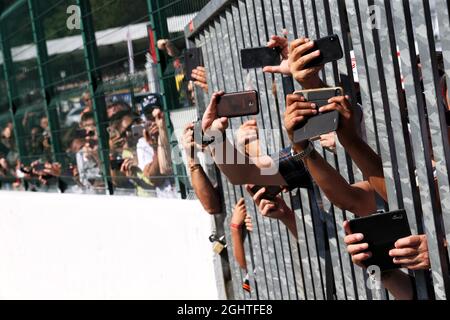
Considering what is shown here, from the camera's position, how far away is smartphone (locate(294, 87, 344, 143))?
3311 millimetres

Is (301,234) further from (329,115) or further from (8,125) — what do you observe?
(8,125)

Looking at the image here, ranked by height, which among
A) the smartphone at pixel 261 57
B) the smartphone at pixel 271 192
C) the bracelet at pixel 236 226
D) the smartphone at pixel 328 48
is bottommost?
the bracelet at pixel 236 226

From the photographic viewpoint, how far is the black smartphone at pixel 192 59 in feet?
20.1

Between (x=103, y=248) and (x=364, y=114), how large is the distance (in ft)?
17.9

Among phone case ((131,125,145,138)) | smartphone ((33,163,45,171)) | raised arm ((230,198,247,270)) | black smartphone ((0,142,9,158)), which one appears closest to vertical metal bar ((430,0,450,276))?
raised arm ((230,198,247,270))

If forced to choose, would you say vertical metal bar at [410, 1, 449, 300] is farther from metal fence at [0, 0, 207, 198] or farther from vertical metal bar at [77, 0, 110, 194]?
vertical metal bar at [77, 0, 110, 194]

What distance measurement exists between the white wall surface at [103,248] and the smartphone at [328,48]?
328 centimetres

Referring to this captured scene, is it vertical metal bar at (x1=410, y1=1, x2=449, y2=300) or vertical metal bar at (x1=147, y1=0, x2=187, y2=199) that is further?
vertical metal bar at (x1=147, y1=0, x2=187, y2=199)

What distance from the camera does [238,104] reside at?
424 centimetres

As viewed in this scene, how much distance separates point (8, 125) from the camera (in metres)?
13.1

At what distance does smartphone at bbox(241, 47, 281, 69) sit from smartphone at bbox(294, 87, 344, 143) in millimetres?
797

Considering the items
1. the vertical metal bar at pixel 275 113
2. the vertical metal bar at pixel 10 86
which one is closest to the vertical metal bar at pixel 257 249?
the vertical metal bar at pixel 275 113

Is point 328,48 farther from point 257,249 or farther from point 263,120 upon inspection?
point 257,249

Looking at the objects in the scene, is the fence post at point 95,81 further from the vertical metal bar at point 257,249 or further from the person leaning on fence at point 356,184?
the person leaning on fence at point 356,184
